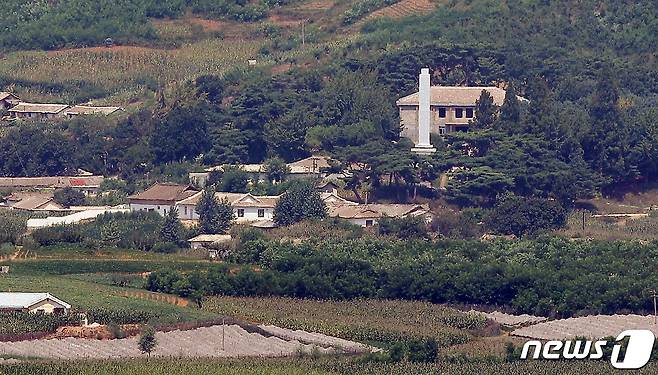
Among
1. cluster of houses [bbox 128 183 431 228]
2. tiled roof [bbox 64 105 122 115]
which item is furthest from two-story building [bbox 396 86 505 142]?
tiled roof [bbox 64 105 122 115]

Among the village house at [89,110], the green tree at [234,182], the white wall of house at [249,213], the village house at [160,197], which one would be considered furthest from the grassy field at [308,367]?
the village house at [89,110]

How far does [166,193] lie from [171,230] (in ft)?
20.0

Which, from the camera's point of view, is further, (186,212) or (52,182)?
(52,182)

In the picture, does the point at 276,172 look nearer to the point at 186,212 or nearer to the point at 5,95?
the point at 186,212

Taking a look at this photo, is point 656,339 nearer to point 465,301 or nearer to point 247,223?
point 465,301

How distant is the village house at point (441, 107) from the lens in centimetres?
8962

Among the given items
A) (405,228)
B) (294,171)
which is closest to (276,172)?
(294,171)

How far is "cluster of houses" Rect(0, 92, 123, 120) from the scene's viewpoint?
99.5m

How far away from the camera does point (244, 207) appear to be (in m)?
81.9

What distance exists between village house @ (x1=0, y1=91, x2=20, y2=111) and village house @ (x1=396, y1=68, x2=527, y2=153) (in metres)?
20.0

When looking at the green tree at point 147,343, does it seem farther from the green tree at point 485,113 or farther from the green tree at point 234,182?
the green tree at point 485,113

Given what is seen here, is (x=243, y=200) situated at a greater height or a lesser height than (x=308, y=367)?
lesser

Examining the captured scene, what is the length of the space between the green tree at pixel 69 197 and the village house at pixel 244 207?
508 cm

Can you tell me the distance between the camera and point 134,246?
3004 inches
